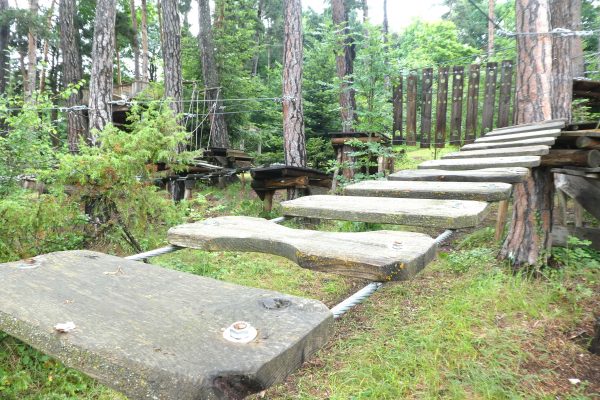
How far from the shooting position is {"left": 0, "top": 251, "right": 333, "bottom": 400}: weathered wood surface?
1.84 feet

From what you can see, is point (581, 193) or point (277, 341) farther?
point (581, 193)

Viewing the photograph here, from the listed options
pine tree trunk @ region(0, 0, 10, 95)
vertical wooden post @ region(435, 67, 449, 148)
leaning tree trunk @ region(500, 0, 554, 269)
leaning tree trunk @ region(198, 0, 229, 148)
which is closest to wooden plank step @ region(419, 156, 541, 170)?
leaning tree trunk @ region(500, 0, 554, 269)

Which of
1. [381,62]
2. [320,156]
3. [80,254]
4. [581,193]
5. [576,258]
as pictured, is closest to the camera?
[80,254]

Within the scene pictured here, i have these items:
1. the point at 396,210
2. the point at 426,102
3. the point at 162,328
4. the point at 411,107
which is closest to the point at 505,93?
the point at 426,102

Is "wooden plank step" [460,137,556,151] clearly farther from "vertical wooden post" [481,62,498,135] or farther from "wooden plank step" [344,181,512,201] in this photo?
"vertical wooden post" [481,62,498,135]

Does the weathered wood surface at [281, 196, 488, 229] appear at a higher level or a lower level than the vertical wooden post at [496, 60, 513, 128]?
lower

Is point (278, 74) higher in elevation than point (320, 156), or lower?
higher

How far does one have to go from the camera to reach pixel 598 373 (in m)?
3.11

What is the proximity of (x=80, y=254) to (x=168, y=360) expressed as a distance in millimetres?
830

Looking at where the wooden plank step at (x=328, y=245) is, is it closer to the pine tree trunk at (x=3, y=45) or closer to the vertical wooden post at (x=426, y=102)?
the vertical wooden post at (x=426, y=102)

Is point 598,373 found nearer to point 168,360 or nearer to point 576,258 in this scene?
point 576,258

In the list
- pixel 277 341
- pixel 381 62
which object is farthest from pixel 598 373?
pixel 381 62

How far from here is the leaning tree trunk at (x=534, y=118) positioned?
4.82 metres

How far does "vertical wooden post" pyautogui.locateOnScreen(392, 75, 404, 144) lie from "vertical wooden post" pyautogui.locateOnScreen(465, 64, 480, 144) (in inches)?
43.3
